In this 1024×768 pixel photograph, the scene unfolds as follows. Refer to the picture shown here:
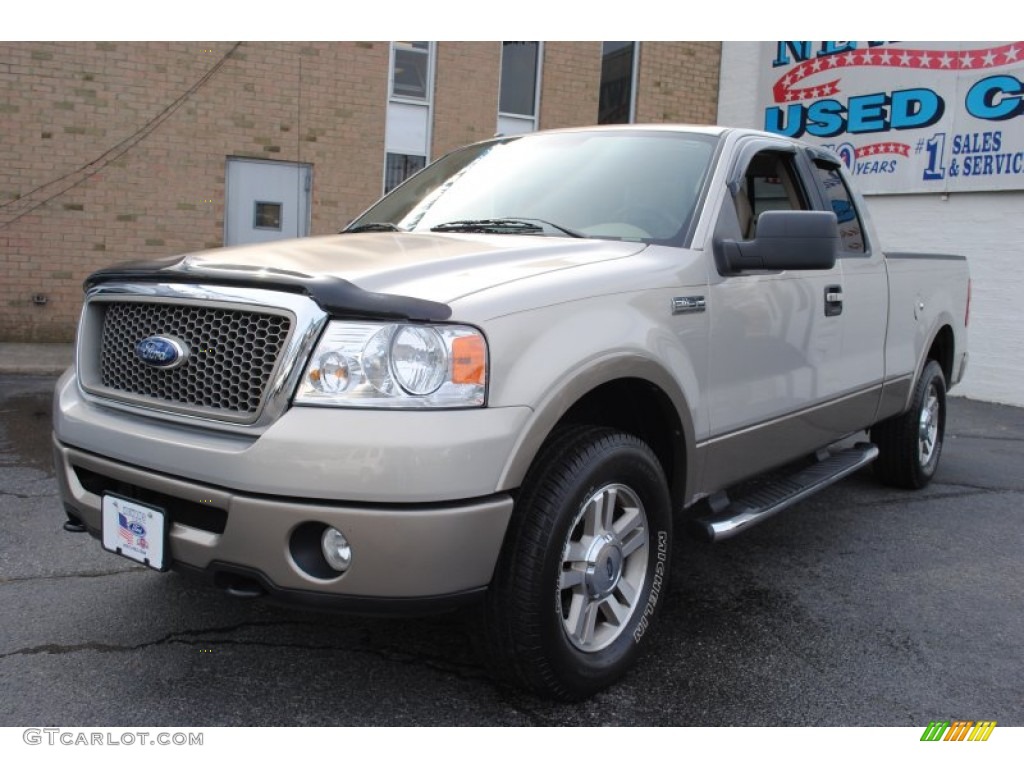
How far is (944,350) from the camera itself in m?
5.90

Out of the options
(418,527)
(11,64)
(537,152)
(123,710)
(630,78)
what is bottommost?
(123,710)

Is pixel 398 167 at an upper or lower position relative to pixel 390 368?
upper

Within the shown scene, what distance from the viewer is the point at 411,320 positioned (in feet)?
7.64

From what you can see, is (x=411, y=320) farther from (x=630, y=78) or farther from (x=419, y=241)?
(x=630, y=78)

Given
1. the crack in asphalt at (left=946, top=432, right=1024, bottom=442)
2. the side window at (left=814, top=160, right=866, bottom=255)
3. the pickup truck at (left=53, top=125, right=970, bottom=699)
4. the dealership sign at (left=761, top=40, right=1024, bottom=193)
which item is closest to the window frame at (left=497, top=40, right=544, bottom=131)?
the dealership sign at (left=761, top=40, right=1024, bottom=193)

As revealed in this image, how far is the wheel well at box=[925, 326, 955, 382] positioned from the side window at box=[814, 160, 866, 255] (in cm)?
137

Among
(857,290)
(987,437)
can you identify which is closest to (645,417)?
(857,290)

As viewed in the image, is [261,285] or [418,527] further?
[261,285]

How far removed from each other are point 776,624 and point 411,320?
6.60 feet

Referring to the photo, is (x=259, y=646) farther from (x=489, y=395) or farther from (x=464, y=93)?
(x=464, y=93)

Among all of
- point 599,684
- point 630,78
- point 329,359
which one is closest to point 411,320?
point 329,359

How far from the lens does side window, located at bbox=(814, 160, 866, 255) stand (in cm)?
453

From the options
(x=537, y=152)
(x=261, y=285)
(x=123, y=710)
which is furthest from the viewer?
(x=537, y=152)

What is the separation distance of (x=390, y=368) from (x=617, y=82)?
12.9 meters
